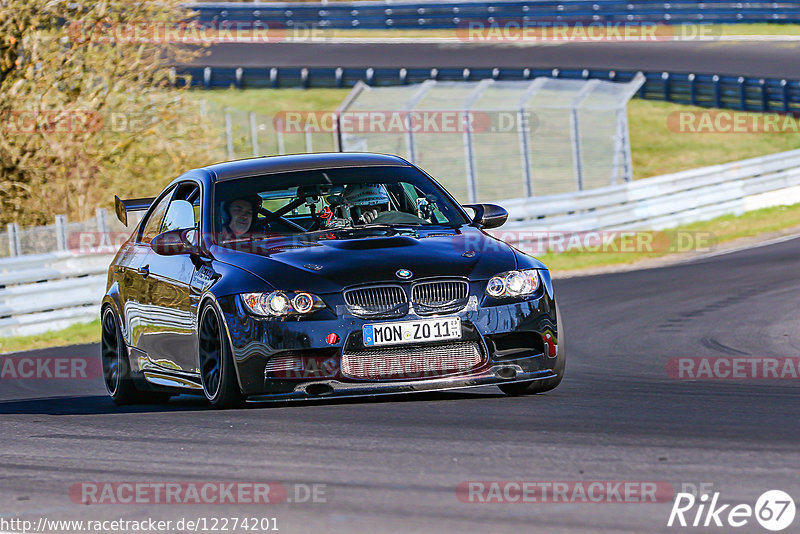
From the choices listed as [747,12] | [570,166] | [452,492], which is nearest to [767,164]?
[570,166]

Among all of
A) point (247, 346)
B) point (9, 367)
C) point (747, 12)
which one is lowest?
point (747, 12)

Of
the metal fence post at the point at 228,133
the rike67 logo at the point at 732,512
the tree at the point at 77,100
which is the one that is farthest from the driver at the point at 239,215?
the metal fence post at the point at 228,133

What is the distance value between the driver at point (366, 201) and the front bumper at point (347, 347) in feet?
4.35

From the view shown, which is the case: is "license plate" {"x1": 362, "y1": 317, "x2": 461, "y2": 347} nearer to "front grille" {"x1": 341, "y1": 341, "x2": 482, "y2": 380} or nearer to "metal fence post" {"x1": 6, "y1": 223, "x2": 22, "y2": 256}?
"front grille" {"x1": 341, "y1": 341, "x2": 482, "y2": 380}

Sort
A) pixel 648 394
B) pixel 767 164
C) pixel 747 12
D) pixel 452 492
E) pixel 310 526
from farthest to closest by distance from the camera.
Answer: pixel 747 12 → pixel 767 164 → pixel 648 394 → pixel 452 492 → pixel 310 526

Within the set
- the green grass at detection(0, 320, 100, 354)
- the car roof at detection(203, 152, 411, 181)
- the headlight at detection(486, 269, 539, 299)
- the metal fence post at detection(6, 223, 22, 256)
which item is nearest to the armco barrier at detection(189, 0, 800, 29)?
the metal fence post at detection(6, 223, 22, 256)

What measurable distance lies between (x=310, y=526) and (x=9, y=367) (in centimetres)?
938

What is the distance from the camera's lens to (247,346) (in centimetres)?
762

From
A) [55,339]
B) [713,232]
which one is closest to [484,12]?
[713,232]

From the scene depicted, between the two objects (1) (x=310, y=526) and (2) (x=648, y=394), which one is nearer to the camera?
(1) (x=310, y=526)

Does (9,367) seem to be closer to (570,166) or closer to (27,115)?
(27,115)

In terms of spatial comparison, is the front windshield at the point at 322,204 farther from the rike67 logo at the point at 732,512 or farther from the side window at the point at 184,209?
the rike67 logo at the point at 732,512

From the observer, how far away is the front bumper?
24.7 feet

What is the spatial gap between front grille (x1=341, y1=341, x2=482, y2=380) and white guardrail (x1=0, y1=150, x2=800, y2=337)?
33.3 ft
